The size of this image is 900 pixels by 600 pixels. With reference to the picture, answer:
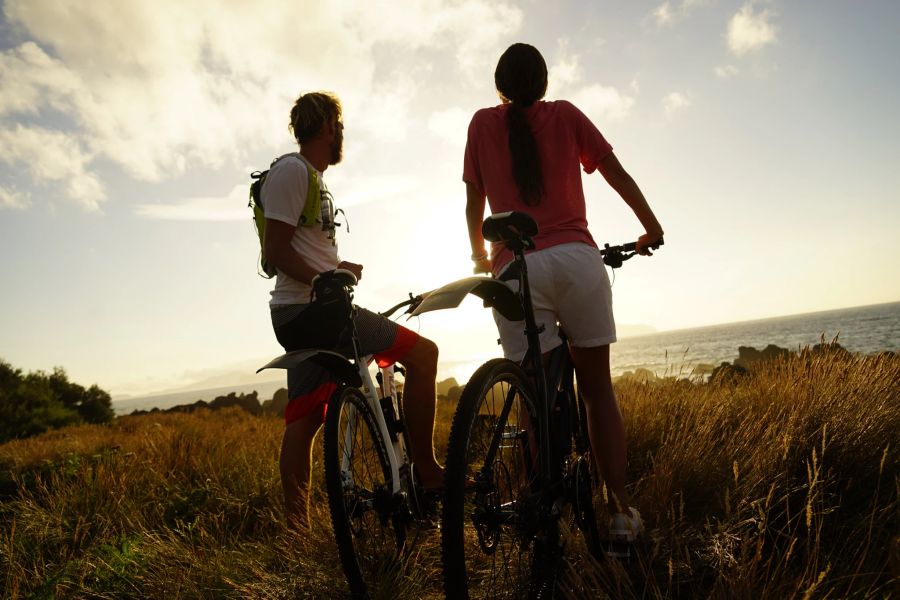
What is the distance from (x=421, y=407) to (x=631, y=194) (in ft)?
4.90

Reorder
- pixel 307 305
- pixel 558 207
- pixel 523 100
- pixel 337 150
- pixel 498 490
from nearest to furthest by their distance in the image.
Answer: pixel 498 490
pixel 558 207
pixel 523 100
pixel 307 305
pixel 337 150

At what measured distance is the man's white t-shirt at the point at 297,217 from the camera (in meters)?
2.92

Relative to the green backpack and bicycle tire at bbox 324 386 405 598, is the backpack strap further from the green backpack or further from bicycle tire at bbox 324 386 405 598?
bicycle tire at bbox 324 386 405 598

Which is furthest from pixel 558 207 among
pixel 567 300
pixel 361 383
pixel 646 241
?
pixel 361 383

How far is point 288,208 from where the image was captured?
9.62 ft

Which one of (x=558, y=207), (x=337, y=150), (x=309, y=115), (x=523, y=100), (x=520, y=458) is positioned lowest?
(x=520, y=458)

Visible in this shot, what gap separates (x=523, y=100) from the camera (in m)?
2.76

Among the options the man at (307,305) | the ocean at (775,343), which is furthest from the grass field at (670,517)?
the ocean at (775,343)

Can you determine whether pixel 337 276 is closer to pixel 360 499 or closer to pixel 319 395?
pixel 319 395

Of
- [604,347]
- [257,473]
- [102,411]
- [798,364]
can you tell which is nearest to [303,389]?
[604,347]

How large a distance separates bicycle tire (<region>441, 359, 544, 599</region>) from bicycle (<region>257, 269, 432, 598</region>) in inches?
18.2

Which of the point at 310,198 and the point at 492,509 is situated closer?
the point at 492,509

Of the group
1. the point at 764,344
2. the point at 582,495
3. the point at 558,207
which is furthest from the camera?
the point at 764,344

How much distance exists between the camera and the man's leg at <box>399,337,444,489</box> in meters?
3.03
